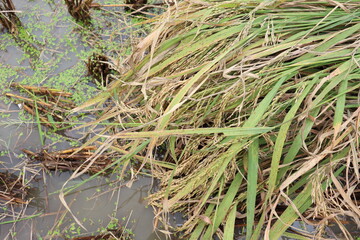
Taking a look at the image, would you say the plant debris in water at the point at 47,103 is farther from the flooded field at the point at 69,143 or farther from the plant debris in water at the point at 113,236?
the plant debris in water at the point at 113,236

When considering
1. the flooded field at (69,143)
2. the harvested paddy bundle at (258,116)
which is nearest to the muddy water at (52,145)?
the flooded field at (69,143)

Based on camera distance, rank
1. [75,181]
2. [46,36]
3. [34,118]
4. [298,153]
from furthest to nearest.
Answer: [46,36]
[34,118]
[75,181]
[298,153]

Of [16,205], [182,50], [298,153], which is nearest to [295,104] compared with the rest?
[298,153]

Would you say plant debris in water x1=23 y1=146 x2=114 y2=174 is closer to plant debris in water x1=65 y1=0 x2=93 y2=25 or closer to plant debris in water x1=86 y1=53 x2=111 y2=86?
plant debris in water x1=86 y1=53 x2=111 y2=86

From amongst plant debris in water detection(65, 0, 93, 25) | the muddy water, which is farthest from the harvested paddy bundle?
plant debris in water detection(65, 0, 93, 25)

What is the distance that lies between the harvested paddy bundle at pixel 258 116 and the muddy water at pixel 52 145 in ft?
0.41

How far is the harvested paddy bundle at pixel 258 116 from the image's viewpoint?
3.62 ft

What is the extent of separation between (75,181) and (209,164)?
1.81ft

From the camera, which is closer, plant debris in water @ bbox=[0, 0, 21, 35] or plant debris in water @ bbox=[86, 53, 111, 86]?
plant debris in water @ bbox=[86, 53, 111, 86]

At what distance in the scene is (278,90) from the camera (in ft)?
3.98

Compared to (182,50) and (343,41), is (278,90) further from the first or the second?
(182,50)

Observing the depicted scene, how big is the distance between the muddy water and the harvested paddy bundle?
0.41 ft

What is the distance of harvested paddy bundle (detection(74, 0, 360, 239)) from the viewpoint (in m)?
1.10

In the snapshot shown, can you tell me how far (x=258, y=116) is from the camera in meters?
1.11
